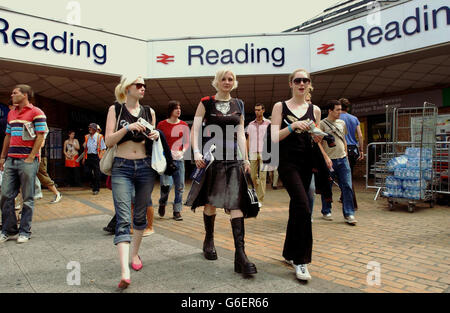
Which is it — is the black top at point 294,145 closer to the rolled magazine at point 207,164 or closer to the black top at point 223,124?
the black top at point 223,124

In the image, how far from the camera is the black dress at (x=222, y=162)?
2926 millimetres

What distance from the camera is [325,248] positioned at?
357 centimetres

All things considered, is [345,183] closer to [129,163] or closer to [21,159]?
[129,163]

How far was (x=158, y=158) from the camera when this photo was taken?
2740 mm

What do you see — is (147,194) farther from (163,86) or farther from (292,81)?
(163,86)

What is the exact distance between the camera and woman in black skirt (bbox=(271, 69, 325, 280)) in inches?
105

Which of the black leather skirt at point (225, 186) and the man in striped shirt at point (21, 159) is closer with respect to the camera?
the black leather skirt at point (225, 186)

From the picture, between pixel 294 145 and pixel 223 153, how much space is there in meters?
0.67

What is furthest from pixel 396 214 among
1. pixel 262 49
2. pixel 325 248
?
pixel 262 49

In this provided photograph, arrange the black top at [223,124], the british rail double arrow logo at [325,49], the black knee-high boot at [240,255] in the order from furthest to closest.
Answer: the british rail double arrow logo at [325,49]
the black top at [223,124]
the black knee-high boot at [240,255]

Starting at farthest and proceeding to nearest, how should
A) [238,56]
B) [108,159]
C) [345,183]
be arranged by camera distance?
[238,56]
[345,183]
[108,159]

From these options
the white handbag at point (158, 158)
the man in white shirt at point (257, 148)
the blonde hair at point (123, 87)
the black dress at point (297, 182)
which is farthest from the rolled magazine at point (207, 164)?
the man in white shirt at point (257, 148)

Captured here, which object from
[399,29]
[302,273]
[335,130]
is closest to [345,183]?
[335,130]
